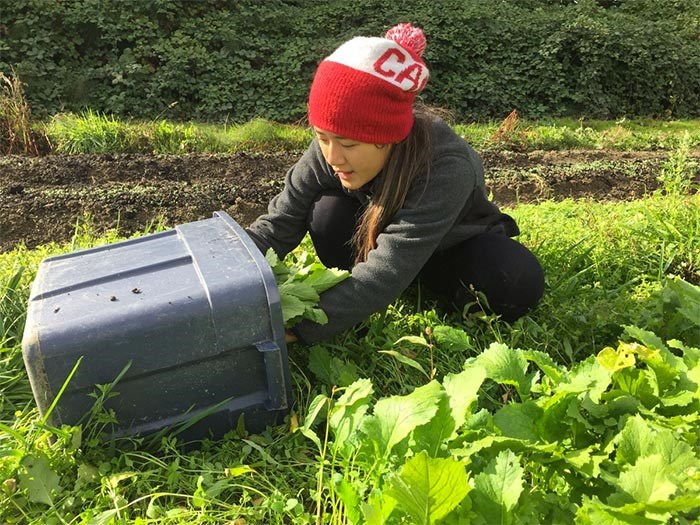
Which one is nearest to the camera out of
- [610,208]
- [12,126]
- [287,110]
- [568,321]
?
[568,321]

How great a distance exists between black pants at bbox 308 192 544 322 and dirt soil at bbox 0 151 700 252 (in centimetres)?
169

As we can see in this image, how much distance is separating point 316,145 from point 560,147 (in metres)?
4.92

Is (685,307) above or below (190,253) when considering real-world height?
below

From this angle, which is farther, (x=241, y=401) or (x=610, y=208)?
(x=610, y=208)

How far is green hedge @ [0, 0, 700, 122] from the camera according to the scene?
7.97 metres

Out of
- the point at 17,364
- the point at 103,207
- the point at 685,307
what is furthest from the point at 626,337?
the point at 103,207

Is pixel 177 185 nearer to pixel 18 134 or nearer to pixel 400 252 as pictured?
pixel 18 134

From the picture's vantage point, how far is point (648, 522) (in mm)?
1008

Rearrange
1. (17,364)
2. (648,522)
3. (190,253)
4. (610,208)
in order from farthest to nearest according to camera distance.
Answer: (610,208)
(17,364)
(190,253)
(648,522)

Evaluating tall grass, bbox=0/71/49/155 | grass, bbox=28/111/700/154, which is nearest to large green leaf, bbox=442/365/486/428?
grass, bbox=28/111/700/154

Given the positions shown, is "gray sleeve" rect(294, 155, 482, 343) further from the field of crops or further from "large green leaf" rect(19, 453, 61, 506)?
"large green leaf" rect(19, 453, 61, 506)

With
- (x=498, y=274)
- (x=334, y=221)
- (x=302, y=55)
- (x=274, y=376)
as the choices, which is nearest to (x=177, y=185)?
(x=334, y=221)

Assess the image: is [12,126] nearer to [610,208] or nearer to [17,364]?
[17,364]

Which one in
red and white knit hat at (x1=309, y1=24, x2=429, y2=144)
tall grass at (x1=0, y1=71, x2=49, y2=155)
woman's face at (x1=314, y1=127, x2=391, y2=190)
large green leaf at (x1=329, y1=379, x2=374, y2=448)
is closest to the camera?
large green leaf at (x1=329, y1=379, x2=374, y2=448)
